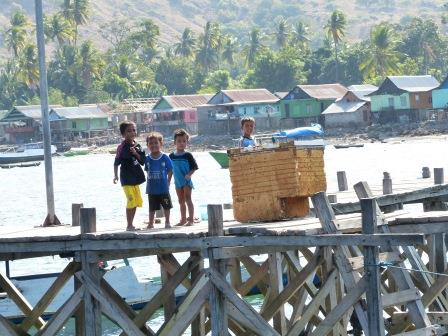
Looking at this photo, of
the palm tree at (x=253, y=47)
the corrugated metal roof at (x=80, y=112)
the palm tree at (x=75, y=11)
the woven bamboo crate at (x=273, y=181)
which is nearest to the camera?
the woven bamboo crate at (x=273, y=181)

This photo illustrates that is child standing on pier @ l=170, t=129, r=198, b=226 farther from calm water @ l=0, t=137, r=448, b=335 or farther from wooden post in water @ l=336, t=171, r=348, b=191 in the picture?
calm water @ l=0, t=137, r=448, b=335

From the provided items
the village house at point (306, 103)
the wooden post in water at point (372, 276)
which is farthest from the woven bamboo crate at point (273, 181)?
the village house at point (306, 103)

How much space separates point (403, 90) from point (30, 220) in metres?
51.0

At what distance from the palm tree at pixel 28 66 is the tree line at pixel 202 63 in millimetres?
98

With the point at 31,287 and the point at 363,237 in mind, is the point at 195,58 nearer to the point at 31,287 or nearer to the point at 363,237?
the point at 31,287

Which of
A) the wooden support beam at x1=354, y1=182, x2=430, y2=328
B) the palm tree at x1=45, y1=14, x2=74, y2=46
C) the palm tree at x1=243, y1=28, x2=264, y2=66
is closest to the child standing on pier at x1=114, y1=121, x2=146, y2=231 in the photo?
the wooden support beam at x1=354, y1=182, x2=430, y2=328

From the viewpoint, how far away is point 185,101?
397 feet

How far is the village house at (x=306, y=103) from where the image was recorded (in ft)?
364

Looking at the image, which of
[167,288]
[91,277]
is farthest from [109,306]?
[167,288]

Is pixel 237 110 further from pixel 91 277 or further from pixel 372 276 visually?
pixel 372 276

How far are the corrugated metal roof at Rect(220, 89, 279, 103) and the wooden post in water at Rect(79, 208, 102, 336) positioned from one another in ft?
321

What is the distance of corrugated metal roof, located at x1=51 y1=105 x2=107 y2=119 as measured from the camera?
4739 inches

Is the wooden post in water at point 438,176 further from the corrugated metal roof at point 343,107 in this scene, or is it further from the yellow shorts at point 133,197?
the corrugated metal roof at point 343,107

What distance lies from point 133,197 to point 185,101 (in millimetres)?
104941
